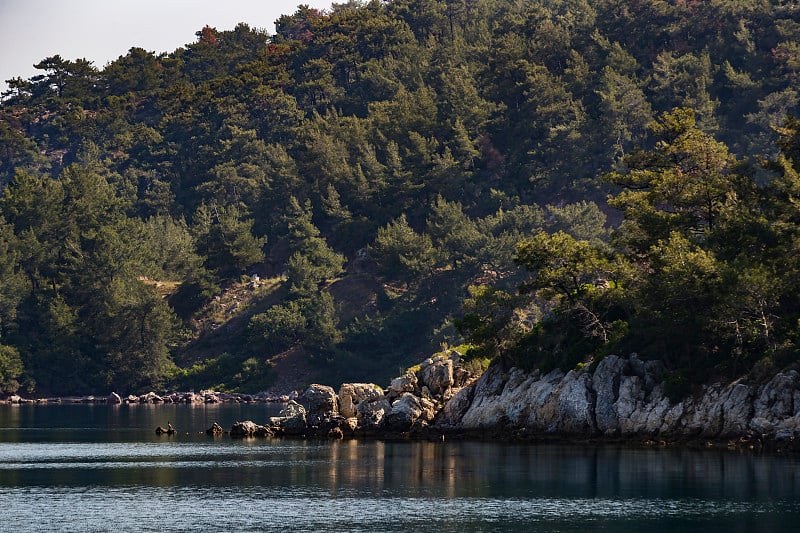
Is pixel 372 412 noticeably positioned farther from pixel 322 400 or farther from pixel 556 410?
pixel 556 410

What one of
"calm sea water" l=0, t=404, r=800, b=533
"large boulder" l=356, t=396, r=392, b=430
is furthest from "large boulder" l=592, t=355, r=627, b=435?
"large boulder" l=356, t=396, r=392, b=430

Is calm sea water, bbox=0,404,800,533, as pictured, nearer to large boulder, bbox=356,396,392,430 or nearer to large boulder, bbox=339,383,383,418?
large boulder, bbox=356,396,392,430

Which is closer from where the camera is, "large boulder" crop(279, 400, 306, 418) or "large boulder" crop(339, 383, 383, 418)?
"large boulder" crop(339, 383, 383, 418)

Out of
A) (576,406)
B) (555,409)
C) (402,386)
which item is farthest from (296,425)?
(576,406)

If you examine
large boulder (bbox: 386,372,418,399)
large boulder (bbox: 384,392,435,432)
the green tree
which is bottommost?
large boulder (bbox: 384,392,435,432)

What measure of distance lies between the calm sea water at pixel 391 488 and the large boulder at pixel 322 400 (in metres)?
7.05

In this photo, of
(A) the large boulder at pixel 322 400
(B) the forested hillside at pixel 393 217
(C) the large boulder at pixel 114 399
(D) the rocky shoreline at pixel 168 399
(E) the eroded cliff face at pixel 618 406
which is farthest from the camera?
(C) the large boulder at pixel 114 399

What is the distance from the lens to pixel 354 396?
109562 millimetres

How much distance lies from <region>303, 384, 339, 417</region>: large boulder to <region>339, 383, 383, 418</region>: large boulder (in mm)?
730

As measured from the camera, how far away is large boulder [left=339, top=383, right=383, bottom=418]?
109 m

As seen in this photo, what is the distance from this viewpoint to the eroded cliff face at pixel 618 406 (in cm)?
8400

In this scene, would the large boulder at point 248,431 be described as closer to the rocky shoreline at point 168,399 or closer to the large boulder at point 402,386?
the large boulder at point 402,386

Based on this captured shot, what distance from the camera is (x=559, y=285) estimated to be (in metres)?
103

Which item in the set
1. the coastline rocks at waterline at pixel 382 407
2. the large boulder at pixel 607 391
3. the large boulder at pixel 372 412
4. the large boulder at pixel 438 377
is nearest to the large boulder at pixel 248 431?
the coastline rocks at waterline at pixel 382 407
